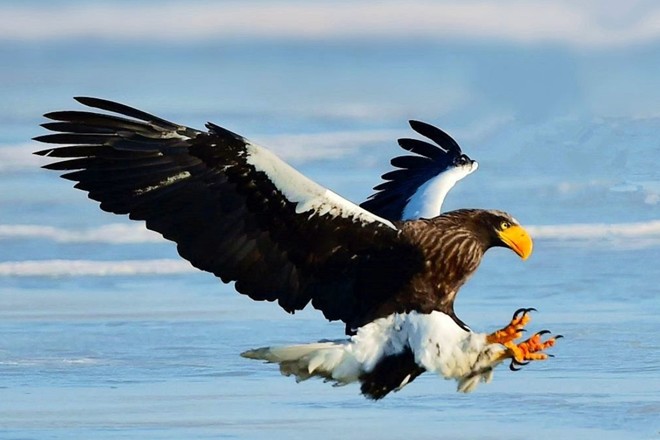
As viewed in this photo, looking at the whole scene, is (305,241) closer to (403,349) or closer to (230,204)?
(230,204)

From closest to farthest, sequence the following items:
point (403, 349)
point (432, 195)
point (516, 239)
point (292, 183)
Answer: point (292, 183) < point (403, 349) < point (516, 239) < point (432, 195)

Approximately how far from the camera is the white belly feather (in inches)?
316

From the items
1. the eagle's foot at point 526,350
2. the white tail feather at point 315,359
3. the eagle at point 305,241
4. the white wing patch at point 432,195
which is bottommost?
the white tail feather at point 315,359

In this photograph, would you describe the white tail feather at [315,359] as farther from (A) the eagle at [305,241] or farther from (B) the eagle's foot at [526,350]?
(B) the eagle's foot at [526,350]

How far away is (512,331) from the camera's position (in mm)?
8062

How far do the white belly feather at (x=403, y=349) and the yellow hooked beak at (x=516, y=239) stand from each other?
0.43 meters

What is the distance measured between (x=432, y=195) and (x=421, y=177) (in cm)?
45

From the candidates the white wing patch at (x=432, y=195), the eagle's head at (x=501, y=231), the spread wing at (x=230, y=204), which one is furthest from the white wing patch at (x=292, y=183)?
the white wing patch at (x=432, y=195)

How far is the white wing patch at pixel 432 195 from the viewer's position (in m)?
9.02

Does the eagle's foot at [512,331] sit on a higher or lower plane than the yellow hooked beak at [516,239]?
lower

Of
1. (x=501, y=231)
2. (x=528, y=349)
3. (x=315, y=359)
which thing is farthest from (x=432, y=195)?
(x=315, y=359)

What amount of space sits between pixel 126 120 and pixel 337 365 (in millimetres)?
1229

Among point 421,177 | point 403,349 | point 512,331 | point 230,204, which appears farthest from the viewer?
point 421,177

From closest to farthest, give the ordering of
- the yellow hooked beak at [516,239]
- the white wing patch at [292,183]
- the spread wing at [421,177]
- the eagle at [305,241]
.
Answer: the white wing patch at [292,183]
the eagle at [305,241]
the yellow hooked beak at [516,239]
the spread wing at [421,177]
